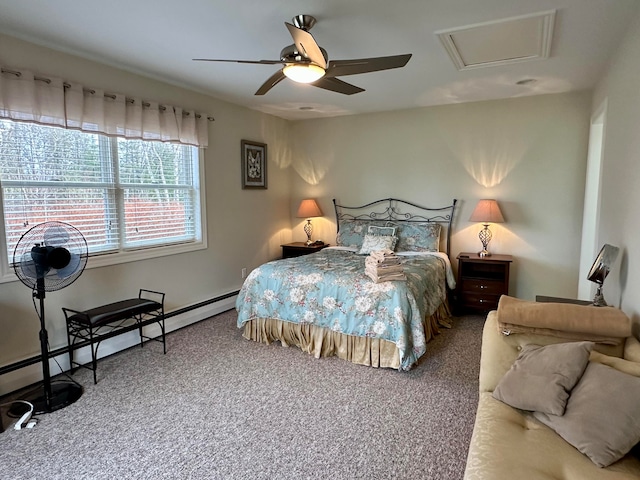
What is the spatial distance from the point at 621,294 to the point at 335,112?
3849 millimetres

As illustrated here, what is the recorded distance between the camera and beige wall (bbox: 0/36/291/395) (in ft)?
9.11

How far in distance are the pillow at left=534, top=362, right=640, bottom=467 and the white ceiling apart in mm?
2073

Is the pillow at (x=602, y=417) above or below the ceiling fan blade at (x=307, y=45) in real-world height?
below

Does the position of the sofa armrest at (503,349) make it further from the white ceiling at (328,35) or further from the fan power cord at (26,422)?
the fan power cord at (26,422)

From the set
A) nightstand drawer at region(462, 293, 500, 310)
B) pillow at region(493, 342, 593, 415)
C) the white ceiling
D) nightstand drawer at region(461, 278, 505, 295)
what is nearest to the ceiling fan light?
the white ceiling

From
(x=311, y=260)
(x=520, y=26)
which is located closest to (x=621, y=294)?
(x=520, y=26)

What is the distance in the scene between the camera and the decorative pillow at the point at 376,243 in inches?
175

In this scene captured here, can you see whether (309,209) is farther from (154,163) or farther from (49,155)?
(49,155)

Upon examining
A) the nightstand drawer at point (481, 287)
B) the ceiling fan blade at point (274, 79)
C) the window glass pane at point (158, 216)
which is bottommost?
the nightstand drawer at point (481, 287)

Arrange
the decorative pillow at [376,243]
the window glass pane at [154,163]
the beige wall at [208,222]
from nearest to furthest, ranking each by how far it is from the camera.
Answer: the beige wall at [208,222] → the window glass pane at [154,163] → the decorative pillow at [376,243]

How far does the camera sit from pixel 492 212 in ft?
13.9

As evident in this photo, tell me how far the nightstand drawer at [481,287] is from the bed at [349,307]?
19 cm

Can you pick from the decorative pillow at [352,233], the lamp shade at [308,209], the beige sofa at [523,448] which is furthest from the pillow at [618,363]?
the lamp shade at [308,209]

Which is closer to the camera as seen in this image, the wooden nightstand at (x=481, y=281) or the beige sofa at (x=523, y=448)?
the beige sofa at (x=523, y=448)
